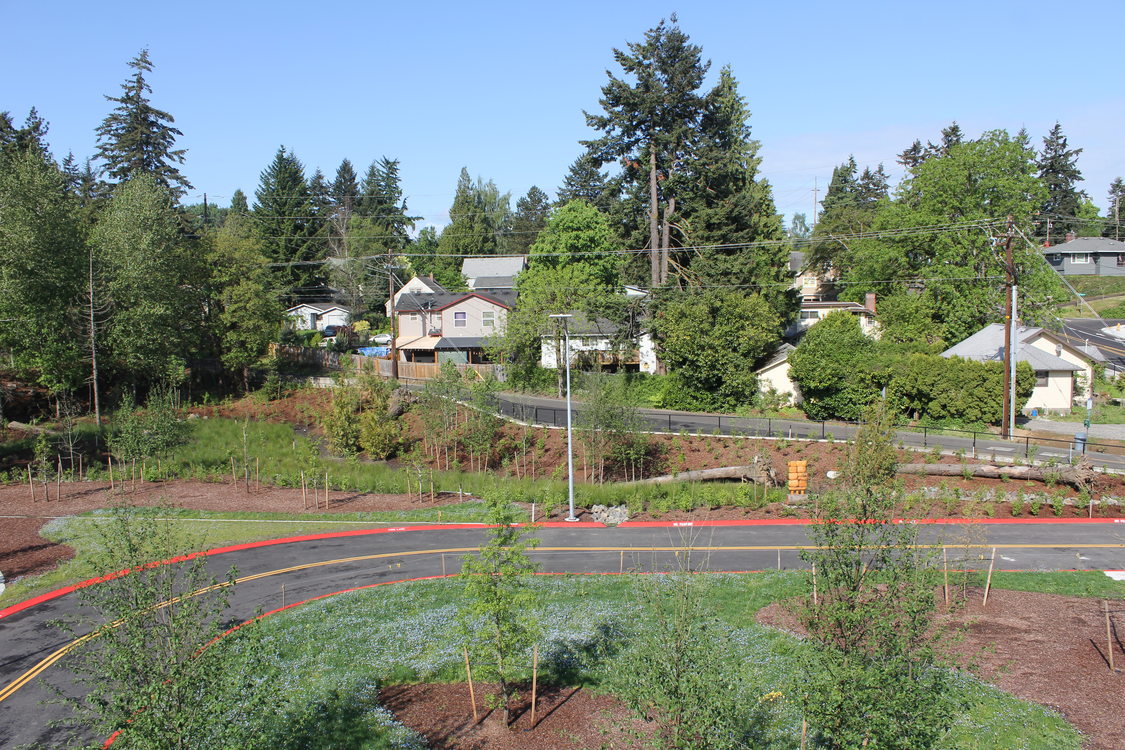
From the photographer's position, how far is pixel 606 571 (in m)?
21.3

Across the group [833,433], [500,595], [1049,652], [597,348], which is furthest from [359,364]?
[1049,652]

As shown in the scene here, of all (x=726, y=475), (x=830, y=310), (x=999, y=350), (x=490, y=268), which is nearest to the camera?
(x=726, y=475)

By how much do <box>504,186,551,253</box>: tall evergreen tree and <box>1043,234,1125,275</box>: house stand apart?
66235 mm

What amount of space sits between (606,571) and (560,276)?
3580cm

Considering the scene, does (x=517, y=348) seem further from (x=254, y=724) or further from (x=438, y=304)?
(x=254, y=724)

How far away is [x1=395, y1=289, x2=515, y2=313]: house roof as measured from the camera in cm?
6538

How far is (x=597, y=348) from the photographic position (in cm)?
5306

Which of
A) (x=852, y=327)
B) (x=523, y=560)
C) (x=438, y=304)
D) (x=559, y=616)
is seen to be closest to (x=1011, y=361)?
(x=852, y=327)

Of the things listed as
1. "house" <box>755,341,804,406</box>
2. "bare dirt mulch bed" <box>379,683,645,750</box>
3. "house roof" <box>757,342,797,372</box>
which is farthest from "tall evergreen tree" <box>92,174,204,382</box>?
"bare dirt mulch bed" <box>379,683,645,750</box>

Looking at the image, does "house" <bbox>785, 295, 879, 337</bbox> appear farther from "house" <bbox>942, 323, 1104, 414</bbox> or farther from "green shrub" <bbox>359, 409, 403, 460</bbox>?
"green shrub" <bbox>359, 409, 403, 460</bbox>

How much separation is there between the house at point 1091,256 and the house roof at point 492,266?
6284 cm

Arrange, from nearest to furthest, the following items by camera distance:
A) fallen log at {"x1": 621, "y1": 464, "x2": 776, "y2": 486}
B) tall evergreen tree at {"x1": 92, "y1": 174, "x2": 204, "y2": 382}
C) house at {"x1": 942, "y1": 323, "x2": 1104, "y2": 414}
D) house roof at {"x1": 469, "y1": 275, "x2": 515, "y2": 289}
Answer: fallen log at {"x1": 621, "y1": 464, "x2": 776, "y2": 486} → house at {"x1": 942, "y1": 323, "x2": 1104, "y2": 414} → tall evergreen tree at {"x1": 92, "y1": 174, "x2": 204, "y2": 382} → house roof at {"x1": 469, "y1": 275, "x2": 515, "y2": 289}

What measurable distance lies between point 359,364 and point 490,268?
3950 centimetres

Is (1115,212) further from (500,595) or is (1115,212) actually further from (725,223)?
(500,595)
